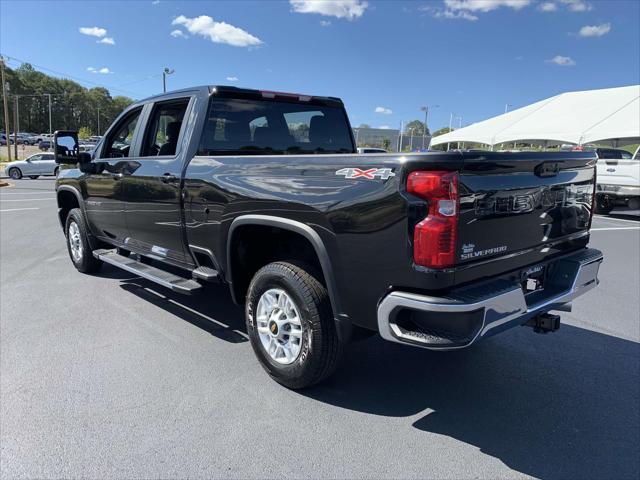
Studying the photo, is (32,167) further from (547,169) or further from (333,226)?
(547,169)

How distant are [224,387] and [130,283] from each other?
3.11m

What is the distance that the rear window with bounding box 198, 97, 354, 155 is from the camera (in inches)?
167

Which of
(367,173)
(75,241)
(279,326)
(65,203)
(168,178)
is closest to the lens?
(367,173)

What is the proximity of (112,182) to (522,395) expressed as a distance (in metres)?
4.36

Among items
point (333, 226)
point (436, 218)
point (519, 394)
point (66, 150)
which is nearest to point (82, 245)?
point (66, 150)

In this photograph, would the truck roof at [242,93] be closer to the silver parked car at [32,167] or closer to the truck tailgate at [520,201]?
the truck tailgate at [520,201]

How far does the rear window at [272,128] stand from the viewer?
4.23 metres

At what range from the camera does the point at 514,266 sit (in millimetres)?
3066

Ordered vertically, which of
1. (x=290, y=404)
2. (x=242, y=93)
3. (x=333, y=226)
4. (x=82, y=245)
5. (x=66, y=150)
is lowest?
(x=290, y=404)

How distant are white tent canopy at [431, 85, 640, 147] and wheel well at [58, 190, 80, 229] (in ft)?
68.6

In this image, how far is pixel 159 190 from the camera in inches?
172

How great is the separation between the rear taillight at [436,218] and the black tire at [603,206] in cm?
1473

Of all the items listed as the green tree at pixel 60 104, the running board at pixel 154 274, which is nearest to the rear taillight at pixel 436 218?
the running board at pixel 154 274

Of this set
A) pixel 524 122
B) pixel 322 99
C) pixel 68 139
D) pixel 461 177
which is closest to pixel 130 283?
pixel 68 139
